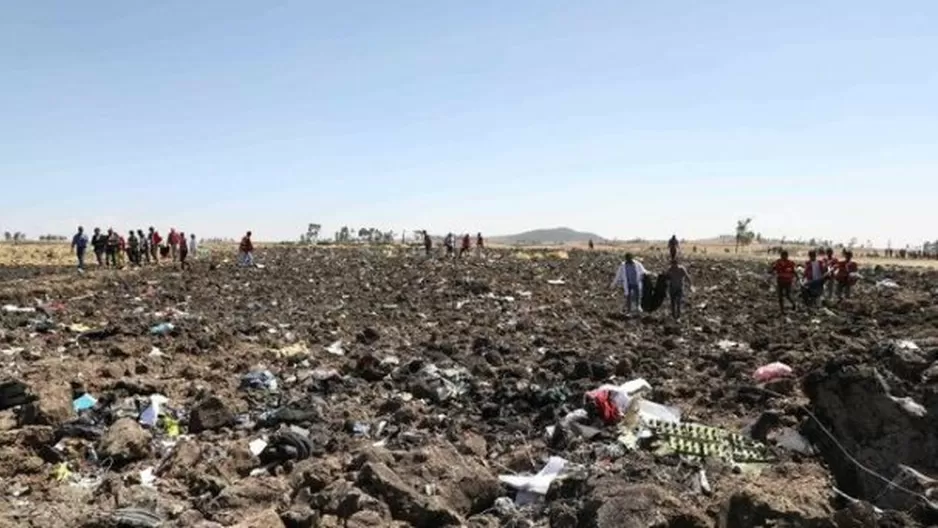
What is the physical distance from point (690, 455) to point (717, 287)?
20304mm

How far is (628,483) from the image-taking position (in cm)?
562

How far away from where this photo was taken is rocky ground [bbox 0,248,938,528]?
5555mm

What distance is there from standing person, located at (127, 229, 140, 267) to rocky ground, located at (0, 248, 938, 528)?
14880 millimetres

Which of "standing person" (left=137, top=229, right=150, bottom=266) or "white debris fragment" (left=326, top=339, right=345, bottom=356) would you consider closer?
"white debris fragment" (left=326, top=339, right=345, bottom=356)

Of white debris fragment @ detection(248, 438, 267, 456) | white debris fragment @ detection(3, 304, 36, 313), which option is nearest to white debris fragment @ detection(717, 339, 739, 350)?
white debris fragment @ detection(248, 438, 267, 456)

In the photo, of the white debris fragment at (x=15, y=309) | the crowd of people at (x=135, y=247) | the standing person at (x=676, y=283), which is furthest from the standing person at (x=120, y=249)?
the standing person at (x=676, y=283)

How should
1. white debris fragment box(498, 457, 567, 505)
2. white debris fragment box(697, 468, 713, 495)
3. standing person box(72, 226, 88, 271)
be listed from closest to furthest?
white debris fragment box(697, 468, 713, 495)
white debris fragment box(498, 457, 567, 505)
standing person box(72, 226, 88, 271)

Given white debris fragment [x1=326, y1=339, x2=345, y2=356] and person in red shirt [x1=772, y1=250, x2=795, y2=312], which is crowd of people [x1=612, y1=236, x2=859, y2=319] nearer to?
person in red shirt [x1=772, y1=250, x2=795, y2=312]

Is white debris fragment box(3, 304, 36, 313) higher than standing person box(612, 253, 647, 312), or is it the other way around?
standing person box(612, 253, 647, 312)

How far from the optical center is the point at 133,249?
30.5 metres

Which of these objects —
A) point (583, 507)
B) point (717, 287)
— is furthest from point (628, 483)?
point (717, 287)

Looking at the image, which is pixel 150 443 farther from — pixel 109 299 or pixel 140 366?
pixel 109 299

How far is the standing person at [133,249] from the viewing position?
3030 cm

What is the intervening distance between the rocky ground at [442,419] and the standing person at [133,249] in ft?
48.8
